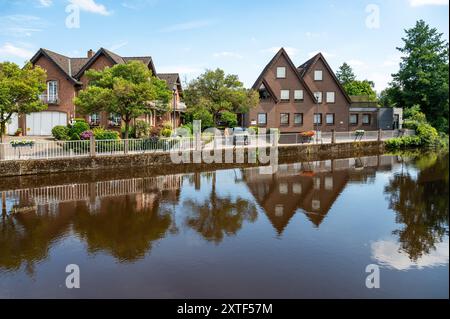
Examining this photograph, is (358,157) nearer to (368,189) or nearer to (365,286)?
(368,189)

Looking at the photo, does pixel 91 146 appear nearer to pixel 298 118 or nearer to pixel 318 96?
pixel 298 118

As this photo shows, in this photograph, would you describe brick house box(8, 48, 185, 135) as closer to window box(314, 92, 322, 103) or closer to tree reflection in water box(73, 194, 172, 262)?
window box(314, 92, 322, 103)

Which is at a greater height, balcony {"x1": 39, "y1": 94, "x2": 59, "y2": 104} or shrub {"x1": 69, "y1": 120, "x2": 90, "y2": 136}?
balcony {"x1": 39, "y1": 94, "x2": 59, "y2": 104}

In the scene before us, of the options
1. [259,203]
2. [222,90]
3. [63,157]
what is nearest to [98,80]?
[63,157]

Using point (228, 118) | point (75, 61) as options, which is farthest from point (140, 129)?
point (75, 61)

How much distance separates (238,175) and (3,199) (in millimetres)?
11283

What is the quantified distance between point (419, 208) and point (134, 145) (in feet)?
51.9

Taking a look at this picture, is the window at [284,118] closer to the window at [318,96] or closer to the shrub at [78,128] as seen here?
the window at [318,96]

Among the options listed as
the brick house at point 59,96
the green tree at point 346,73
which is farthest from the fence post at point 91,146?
the green tree at point 346,73

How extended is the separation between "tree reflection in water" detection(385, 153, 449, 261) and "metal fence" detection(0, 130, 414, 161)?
10.1m

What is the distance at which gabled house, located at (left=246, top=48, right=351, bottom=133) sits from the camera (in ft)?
128

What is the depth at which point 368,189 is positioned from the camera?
55.1 ft

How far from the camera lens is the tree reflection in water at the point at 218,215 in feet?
35.5

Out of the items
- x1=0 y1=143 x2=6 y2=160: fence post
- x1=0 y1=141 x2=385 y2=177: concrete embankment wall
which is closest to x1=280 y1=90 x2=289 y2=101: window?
x1=0 y1=141 x2=385 y2=177: concrete embankment wall
